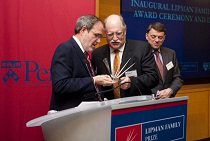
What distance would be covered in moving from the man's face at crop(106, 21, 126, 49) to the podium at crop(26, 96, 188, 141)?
2.42 ft

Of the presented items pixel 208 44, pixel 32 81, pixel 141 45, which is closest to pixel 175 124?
pixel 141 45

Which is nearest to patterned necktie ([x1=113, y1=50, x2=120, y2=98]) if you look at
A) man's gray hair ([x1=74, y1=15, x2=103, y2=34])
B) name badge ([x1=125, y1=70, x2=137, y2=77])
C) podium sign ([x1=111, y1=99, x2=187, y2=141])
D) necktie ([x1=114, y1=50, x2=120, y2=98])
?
necktie ([x1=114, y1=50, x2=120, y2=98])

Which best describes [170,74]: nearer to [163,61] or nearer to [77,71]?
[163,61]

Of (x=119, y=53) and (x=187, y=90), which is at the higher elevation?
(x=119, y=53)

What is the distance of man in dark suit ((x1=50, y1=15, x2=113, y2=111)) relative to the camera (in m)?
1.77

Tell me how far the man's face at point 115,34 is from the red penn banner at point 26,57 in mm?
636

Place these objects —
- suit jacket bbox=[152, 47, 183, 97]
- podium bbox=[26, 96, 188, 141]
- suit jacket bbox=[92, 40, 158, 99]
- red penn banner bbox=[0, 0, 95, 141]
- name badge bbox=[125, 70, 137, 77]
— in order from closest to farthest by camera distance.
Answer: podium bbox=[26, 96, 188, 141], name badge bbox=[125, 70, 137, 77], suit jacket bbox=[92, 40, 158, 99], red penn banner bbox=[0, 0, 95, 141], suit jacket bbox=[152, 47, 183, 97]

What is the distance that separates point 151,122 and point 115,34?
86 centimetres

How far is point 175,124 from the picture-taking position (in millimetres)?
1627

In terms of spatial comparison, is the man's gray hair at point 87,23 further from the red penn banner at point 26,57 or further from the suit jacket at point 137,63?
the red penn banner at point 26,57

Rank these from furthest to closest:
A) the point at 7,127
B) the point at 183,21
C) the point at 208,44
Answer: the point at 208,44 < the point at 183,21 < the point at 7,127

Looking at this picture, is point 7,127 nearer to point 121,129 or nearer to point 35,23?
point 35,23

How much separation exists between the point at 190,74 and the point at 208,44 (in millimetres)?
582

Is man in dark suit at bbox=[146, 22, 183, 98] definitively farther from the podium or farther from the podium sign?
the podium
